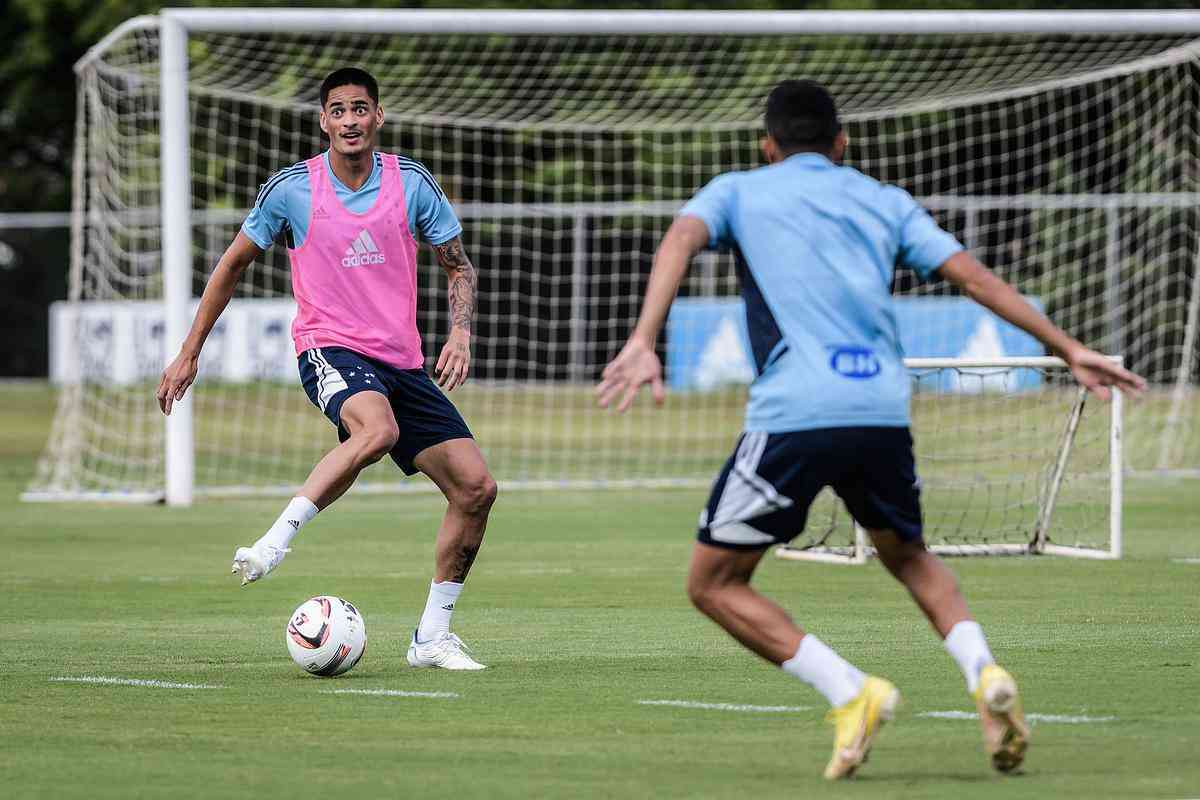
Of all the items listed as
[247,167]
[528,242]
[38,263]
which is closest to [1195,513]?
[247,167]

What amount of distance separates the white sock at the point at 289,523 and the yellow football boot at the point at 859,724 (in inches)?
103

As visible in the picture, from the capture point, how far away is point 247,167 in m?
25.0

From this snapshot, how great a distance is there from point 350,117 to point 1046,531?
6384 millimetres

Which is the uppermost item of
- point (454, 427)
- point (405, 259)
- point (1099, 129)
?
point (1099, 129)

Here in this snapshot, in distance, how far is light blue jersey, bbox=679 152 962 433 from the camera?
563 cm

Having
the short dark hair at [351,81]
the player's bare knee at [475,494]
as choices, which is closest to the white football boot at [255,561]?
the player's bare knee at [475,494]

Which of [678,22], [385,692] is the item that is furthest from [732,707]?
[678,22]

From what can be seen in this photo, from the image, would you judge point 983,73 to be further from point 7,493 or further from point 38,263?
point 38,263

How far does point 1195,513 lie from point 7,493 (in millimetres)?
10117

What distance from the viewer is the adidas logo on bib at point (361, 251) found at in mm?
8328

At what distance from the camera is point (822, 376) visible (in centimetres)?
562

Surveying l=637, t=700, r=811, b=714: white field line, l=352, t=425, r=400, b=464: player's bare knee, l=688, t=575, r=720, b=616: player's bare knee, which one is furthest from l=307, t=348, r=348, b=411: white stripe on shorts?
l=688, t=575, r=720, b=616: player's bare knee

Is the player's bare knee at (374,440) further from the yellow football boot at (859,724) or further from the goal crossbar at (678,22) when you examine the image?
the goal crossbar at (678,22)

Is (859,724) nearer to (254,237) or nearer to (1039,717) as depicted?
(1039,717)
